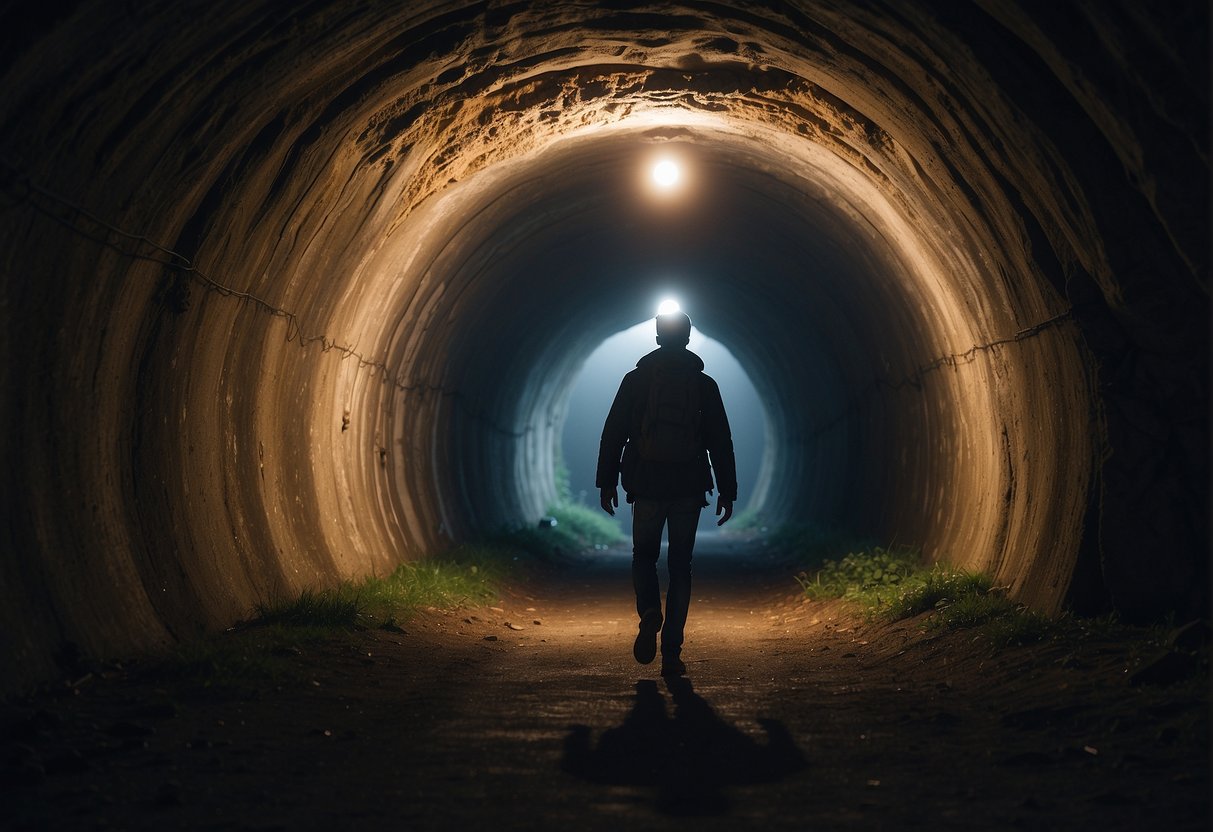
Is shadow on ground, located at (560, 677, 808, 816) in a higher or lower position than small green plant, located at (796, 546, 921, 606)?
lower

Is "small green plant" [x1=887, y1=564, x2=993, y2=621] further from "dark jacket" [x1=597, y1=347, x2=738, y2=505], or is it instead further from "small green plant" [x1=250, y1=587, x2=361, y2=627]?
"small green plant" [x1=250, y1=587, x2=361, y2=627]

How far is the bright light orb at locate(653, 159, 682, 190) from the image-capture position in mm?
11508

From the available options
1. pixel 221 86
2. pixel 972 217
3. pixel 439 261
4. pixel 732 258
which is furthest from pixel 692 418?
pixel 732 258

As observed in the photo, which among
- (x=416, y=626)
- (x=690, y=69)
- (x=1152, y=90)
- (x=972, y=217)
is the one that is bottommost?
(x=416, y=626)

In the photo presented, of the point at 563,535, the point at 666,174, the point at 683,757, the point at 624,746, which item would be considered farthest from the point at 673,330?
the point at 563,535

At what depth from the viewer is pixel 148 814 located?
394 centimetres

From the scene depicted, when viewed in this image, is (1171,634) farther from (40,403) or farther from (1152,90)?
(40,403)

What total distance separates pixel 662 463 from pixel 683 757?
234 cm

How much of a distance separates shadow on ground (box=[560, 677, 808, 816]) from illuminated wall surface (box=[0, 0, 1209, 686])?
237 centimetres

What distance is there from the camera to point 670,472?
22.8 ft

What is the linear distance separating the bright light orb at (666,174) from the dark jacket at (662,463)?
4627 mm

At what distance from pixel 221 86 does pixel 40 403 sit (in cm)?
166

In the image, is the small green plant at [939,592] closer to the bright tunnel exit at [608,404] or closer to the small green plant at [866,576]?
the small green plant at [866,576]

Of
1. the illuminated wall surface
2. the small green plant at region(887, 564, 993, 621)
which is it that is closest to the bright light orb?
the illuminated wall surface
